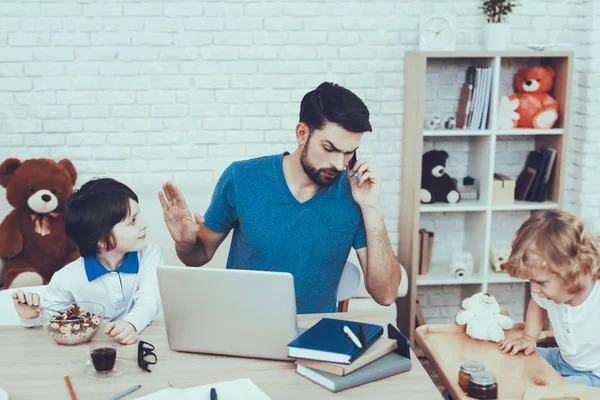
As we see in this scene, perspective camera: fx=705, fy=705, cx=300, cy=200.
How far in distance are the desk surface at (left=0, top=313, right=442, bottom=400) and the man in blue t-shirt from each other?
51cm

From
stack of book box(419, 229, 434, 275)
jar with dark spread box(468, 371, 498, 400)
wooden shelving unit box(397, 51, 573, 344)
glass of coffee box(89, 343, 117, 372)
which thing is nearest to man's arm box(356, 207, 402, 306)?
jar with dark spread box(468, 371, 498, 400)

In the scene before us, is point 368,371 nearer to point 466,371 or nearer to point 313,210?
point 466,371

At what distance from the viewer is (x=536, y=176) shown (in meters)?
3.56

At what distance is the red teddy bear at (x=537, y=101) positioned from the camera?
3.47 metres

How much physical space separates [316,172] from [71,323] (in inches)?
33.0

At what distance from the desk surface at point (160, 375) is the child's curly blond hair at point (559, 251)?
1.39 feet

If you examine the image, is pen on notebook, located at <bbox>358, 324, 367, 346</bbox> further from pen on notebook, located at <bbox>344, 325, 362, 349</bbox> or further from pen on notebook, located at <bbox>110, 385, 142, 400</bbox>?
pen on notebook, located at <bbox>110, 385, 142, 400</bbox>

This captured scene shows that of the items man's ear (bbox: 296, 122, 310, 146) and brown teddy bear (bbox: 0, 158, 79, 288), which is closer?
man's ear (bbox: 296, 122, 310, 146)

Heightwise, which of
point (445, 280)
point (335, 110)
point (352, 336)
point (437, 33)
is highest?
point (437, 33)

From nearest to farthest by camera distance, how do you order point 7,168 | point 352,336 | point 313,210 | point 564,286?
point 352,336 < point 564,286 < point 313,210 < point 7,168

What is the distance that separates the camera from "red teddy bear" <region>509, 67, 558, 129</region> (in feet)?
11.4

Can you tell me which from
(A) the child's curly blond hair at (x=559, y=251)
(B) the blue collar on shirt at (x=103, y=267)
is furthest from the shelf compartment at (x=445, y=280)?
(B) the blue collar on shirt at (x=103, y=267)

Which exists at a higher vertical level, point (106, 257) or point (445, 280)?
point (106, 257)

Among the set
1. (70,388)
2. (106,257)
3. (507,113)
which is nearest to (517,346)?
(70,388)
